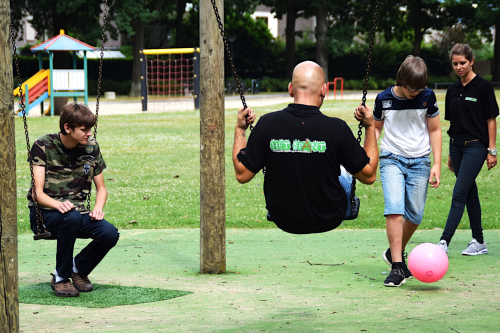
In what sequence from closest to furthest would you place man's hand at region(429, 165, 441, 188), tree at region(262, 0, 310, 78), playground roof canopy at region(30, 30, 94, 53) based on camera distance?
man's hand at region(429, 165, 441, 188) → playground roof canopy at region(30, 30, 94, 53) → tree at region(262, 0, 310, 78)

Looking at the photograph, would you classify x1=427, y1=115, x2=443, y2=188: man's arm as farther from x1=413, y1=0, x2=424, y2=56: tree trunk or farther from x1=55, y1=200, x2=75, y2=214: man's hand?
x1=413, y1=0, x2=424, y2=56: tree trunk

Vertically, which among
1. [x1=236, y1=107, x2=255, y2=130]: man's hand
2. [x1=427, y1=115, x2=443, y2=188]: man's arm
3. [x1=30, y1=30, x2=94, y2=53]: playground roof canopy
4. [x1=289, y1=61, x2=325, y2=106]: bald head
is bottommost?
[x1=427, y1=115, x2=443, y2=188]: man's arm

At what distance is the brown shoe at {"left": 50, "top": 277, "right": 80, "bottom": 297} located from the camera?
5.13 m

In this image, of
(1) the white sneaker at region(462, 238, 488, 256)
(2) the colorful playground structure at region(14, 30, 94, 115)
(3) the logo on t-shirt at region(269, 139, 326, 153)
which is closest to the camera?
(3) the logo on t-shirt at region(269, 139, 326, 153)

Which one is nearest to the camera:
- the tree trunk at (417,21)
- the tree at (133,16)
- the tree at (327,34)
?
the tree at (133,16)

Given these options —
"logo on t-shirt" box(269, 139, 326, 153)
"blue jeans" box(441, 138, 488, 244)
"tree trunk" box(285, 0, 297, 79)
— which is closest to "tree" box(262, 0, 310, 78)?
"tree trunk" box(285, 0, 297, 79)

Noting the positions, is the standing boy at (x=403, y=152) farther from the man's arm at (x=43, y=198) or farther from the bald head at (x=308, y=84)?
the man's arm at (x=43, y=198)

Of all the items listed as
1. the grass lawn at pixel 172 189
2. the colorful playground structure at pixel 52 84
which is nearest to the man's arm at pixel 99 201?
the grass lawn at pixel 172 189

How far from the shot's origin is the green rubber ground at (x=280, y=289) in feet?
14.1

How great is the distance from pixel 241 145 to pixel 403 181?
2.02 meters

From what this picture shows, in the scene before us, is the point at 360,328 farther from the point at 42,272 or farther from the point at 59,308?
the point at 42,272

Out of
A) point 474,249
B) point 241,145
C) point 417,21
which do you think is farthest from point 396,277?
point 417,21

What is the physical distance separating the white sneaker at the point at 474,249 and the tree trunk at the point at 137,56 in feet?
114

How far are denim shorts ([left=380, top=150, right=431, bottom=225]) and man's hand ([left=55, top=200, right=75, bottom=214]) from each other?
2.48 m
